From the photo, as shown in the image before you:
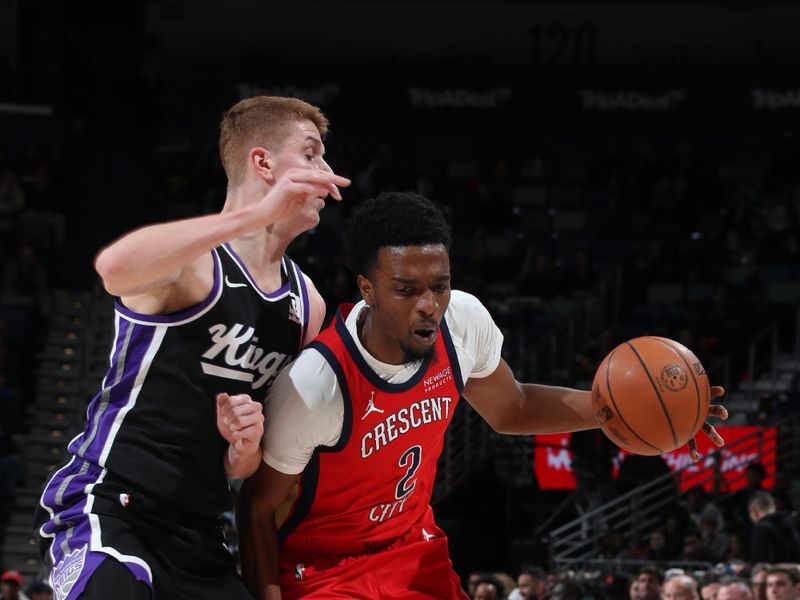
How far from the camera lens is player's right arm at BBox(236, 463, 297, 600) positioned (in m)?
3.59

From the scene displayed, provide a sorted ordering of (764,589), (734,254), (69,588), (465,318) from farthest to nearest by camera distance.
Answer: (734,254)
(764,589)
(465,318)
(69,588)

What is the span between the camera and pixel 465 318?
154 inches

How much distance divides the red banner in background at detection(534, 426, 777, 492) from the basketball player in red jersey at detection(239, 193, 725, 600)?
8336mm

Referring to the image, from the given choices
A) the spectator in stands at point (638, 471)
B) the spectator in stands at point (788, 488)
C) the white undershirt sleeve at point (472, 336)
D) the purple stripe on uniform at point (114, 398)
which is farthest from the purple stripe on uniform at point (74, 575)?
the spectator in stands at point (638, 471)

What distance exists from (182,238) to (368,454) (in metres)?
0.96

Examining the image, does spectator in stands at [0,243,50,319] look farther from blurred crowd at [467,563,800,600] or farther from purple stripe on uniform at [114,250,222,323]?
purple stripe on uniform at [114,250,222,323]

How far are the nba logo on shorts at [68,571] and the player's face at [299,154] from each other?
43.0 inches

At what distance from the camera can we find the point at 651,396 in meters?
3.78

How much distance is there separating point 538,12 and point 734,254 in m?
5.27

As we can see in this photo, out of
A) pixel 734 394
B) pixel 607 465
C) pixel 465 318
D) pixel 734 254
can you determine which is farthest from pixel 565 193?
pixel 465 318

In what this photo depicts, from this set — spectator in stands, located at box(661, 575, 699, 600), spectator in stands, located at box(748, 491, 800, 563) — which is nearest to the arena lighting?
spectator in stands, located at box(748, 491, 800, 563)

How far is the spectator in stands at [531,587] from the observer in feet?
30.4

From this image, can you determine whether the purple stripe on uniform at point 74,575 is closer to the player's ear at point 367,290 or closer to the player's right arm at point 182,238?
the player's right arm at point 182,238

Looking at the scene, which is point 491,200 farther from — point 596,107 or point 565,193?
point 596,107
